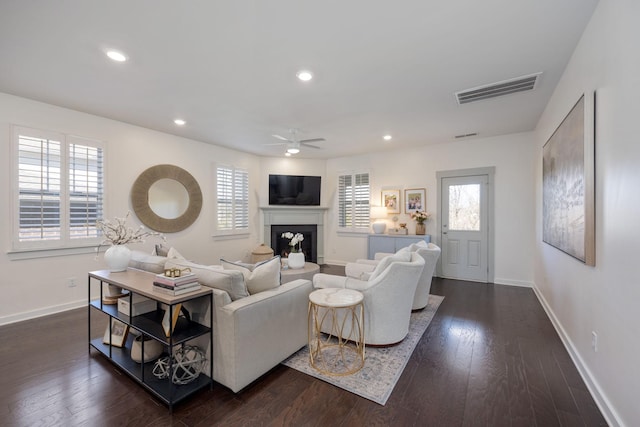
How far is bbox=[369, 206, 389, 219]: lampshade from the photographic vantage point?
6.37 meters

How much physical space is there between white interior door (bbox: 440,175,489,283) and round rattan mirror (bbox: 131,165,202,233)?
5.05 meters

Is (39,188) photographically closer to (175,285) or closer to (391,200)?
(175,285)

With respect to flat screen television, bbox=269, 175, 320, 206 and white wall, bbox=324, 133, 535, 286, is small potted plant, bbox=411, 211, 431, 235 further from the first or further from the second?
flat screen television, bbox=269, 175, 320, 206

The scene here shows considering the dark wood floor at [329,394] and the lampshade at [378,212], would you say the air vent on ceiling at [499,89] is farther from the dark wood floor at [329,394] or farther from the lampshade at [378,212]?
the lampshade at [378,212]

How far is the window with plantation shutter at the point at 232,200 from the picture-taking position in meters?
5.87

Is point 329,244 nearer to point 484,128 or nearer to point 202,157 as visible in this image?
point 202,157

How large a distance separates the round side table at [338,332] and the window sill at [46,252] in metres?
3.58

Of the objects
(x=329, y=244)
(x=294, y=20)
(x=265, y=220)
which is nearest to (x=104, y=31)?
(x=294, y=20)

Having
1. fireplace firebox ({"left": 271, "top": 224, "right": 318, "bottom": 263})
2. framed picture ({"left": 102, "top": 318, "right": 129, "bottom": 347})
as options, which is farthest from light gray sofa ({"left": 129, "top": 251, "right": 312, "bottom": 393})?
fireplace firebox ({"left": 271, "top": 224, "right": 318, "bottom": 263})

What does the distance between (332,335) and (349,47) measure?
2.85 metres

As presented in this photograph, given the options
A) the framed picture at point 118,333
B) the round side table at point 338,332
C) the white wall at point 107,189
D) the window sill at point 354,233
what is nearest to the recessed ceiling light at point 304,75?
the round side table at point 338,332

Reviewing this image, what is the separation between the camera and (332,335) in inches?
116

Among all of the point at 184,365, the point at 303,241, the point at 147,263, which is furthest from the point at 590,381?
the point at 303,241

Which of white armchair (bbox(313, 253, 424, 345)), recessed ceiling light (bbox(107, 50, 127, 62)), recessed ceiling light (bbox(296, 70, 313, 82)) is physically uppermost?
recessed ceiling light (bbox(107, 50, 127, 62))
